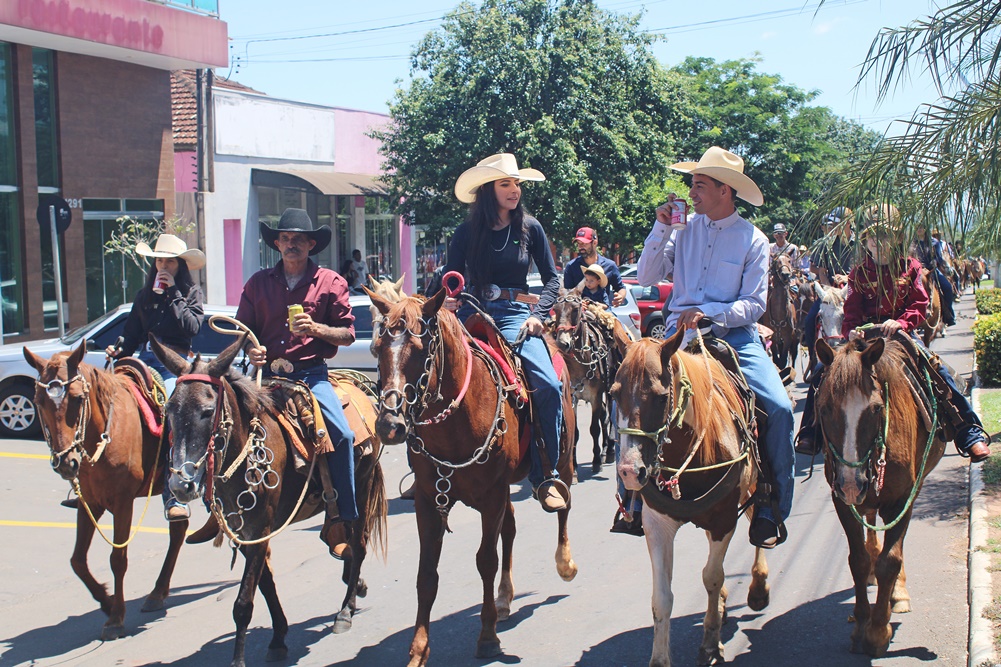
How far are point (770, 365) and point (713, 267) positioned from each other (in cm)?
70

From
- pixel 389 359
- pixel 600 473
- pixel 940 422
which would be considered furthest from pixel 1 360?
pixel 940 422

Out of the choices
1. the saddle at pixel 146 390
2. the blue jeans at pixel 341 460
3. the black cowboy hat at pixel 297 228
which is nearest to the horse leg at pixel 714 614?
the blue jeans at pixel 341 460

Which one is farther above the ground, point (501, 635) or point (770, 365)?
point (770, 365)

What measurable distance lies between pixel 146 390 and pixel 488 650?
3152 mm

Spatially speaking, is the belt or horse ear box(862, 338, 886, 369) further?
the belt

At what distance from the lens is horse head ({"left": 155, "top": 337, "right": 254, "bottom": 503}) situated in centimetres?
522

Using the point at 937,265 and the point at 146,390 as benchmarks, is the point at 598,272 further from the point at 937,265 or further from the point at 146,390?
the point at 146,390

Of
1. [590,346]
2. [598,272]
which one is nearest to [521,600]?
[590,346]

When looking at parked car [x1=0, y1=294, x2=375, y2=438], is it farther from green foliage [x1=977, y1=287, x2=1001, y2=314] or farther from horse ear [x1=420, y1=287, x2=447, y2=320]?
green foliage [x1=977, y1=287, x2=1001, y2=314]

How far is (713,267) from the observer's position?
20.3 feet

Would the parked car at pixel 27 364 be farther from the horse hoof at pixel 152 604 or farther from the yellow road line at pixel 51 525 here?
the horse hoof at pixel 152 604

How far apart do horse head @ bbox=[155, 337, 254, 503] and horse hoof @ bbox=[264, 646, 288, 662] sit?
1.22 metres

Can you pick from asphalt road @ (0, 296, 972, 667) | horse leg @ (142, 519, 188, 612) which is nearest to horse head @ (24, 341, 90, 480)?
horse leg @ (142, 519, 188, 612)

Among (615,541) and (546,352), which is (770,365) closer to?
(546,352)
